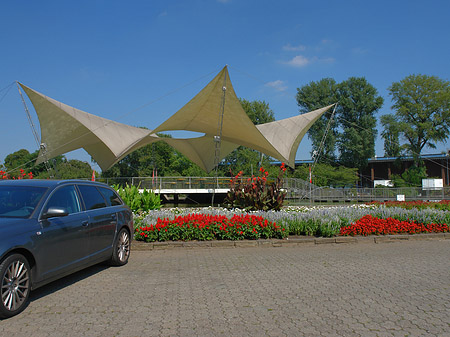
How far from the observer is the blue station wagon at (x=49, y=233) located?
14.5 feet

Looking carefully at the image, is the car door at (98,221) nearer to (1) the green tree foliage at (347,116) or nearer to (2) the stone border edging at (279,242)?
(2) the stone border edging at (279,242)

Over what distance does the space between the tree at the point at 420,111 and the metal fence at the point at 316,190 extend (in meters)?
26.5

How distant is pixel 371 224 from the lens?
1129 centimetres

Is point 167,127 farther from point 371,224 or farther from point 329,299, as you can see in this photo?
point 329,299

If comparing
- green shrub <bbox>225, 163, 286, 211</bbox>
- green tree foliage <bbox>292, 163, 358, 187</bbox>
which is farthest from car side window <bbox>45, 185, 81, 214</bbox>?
green tree foliage <bbox>292, 163, 358, 187</bbox>

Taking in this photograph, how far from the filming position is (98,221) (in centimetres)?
637

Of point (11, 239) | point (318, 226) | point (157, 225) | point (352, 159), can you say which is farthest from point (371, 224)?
point (352, 159)

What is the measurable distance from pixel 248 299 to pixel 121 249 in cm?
318

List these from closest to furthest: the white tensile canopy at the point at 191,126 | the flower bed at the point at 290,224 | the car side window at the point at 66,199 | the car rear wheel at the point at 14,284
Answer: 1. the car rear wheel at the point at 14,284
2. the car side window at the point at 66,199
3. the flower bed at the point at 290,224
4. the white tensile canopy at the point at 191,126

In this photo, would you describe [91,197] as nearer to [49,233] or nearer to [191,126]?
[49,233]

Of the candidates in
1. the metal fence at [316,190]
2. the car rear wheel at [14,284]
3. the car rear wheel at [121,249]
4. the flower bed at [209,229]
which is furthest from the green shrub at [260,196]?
the metal fence at [316,190]

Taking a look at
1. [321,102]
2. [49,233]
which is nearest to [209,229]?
[49,233]

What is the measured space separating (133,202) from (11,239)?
30.0 ft

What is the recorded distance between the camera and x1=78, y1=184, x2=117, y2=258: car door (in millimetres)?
6180
